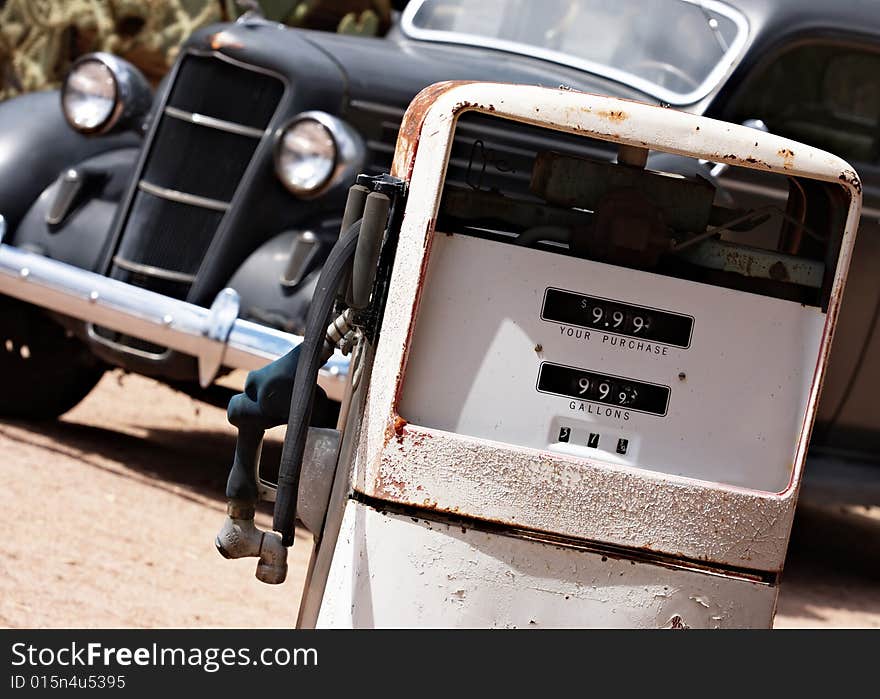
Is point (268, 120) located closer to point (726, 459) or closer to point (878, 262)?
point (878, 262)

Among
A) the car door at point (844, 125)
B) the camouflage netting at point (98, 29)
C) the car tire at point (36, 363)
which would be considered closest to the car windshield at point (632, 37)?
the car door at point (844, 125)

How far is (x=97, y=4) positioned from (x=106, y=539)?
845cm

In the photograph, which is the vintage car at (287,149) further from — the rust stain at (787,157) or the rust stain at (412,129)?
the rust stain at (787,157)

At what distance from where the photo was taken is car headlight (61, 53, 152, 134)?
5633 mm

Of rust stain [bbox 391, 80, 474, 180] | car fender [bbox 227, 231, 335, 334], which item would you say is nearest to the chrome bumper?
car fender [bbox 227, 231, 335, 334]

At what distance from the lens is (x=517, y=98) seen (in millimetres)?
2105

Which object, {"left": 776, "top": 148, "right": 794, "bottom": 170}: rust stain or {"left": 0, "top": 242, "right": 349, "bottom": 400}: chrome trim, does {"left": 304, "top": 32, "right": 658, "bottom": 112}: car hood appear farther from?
{"left": 776, "top": 148, "right": 794, "bottom": 170}: rust stain

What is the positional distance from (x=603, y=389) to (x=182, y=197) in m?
3.51

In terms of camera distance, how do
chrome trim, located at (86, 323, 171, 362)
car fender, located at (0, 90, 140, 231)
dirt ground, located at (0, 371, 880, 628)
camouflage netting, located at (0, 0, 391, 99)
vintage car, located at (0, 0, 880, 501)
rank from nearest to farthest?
1. dirt ground, located at (0, 371, 880, 628)
2. vintage car, located at (0, 0, 880, 501)
3. chrome trim, located at (86, 323, 171, 362)
4. car fender, located at (0, 90, 140, 231)
5. camouflage netting, located at (0, 0, 391, 99)

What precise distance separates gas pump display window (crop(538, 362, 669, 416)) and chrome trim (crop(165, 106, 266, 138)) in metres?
3.33

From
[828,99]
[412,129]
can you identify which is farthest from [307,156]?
[412,129]

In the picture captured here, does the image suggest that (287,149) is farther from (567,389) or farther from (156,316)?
(567,389)

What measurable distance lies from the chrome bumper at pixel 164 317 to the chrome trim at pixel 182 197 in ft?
1.69

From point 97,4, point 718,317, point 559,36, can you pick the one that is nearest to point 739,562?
point 718,317
